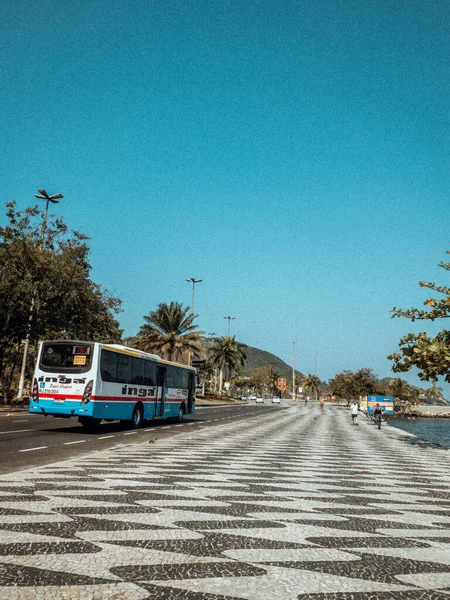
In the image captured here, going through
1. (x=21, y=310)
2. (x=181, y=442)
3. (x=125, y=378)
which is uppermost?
(x=21, y=310)

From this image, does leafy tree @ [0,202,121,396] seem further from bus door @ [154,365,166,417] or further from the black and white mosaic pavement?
the black and white mosaic pavement

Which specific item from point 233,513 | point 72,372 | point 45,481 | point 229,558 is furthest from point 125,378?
point 229,558

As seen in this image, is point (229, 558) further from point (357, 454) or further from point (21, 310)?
point (21, 310)

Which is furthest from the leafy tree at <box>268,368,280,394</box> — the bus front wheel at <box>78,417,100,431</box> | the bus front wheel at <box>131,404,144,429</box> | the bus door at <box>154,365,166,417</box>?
the bus front wheel at <box>78,417,100,431</box>

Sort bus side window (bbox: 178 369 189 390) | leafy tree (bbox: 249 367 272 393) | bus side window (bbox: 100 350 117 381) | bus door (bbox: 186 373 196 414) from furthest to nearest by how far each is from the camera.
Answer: leafy tree (bbox: 249 367 272 393) → bus door (bbox: 186 373 196 414) → bus side window (bbox: 178 369 189 390) → bus side window (bbox: 100 350 117 381)

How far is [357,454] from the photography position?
15133 millimetres

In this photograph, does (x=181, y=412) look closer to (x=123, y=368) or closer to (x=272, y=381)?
(x=123, y=368)

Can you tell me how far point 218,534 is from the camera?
5043 millimetres

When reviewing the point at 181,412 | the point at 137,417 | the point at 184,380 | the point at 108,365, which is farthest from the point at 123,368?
the point at 181,412

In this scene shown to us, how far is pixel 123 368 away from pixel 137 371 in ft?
4.56

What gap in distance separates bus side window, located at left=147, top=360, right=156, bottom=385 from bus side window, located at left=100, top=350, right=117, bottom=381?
118 inches

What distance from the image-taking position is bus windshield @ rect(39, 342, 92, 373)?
17.7 metres

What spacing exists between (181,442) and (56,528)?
1133 cm

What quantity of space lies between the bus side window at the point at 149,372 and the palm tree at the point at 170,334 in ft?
109
